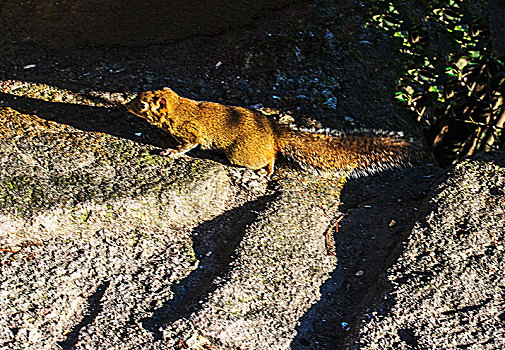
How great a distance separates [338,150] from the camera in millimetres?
2920

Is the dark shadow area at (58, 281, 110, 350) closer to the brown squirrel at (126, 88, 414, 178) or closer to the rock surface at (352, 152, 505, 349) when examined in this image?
the brown squirrel at (126, 88, 414, 178)

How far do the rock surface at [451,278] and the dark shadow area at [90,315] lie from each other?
1.11m

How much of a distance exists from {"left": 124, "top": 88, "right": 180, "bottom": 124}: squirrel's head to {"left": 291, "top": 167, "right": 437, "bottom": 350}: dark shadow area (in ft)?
3.94

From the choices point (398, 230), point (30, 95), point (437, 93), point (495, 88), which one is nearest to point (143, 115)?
point (30, 95)

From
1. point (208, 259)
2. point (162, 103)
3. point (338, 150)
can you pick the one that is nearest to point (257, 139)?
point (338, 150)

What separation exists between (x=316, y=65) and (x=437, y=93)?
90cm

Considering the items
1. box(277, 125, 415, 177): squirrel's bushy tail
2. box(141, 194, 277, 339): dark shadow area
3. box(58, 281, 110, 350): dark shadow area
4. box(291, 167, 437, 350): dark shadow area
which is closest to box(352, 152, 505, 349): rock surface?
box(291, 167, 437, 350): dark shadow area

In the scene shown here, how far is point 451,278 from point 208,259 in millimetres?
1133

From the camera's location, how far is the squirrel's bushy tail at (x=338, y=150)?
9.55 feet

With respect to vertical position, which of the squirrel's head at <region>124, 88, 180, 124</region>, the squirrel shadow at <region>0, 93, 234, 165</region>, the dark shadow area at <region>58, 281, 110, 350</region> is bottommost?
the dark shadow area at <region>58, 281, 110, 350</region>

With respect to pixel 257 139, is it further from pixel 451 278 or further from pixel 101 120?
pixel 451 278

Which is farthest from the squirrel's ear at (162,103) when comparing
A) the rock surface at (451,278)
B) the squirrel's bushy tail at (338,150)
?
the rock surface at (451,278)

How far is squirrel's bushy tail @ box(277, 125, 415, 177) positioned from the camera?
291 cm

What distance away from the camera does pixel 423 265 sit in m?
2.13
